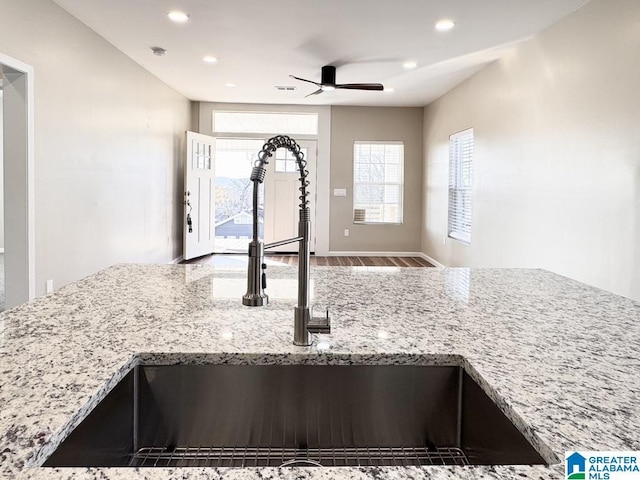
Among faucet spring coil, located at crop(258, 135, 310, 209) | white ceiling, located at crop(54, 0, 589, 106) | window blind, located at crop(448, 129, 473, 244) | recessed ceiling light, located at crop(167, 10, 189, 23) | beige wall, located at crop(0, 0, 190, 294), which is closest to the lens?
faucet spring coil, located at crop(258, 135, 310, 209)

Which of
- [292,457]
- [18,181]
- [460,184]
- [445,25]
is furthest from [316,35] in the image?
[292,457]

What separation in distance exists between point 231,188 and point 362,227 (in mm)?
3873

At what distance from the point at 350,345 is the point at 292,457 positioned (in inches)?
9.2

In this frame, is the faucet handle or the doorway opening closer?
the faucet handle

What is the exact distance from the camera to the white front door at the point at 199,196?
7.21 meters

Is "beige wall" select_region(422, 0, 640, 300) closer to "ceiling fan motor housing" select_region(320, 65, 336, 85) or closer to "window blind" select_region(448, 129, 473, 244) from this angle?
"window blind" select_region(448, 129, 473, 244)

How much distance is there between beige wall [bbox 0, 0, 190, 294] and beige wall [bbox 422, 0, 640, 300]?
391cm

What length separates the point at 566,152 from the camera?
→ 3.76 m

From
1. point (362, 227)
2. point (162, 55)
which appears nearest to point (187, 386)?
point (162, 55)

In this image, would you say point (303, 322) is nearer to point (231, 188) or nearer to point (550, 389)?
point (550, 389)

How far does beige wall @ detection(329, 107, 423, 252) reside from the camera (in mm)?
8242

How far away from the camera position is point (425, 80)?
20.3 ft

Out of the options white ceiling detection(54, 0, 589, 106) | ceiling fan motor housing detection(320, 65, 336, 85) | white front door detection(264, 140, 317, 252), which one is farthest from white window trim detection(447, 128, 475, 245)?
white front door detection(264, 140, 317, 252)

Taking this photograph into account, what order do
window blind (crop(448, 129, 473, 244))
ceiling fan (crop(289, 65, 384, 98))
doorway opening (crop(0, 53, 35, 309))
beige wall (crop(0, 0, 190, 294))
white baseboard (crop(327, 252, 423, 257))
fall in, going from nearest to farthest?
doorway opening (crop(0, 53, 35, 309)) → beige wall (crop(0, 0, 190, 294)) → ceiling fan (crop(289, 65, 384, 98)) → window blind (crop(448, 129, 473, 244)) → white baseboard (crop(327, 252, 423, 257))
